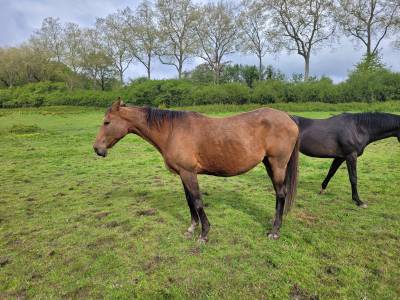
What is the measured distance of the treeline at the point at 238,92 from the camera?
93.4 ft

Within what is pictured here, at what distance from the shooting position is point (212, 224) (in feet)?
15.7

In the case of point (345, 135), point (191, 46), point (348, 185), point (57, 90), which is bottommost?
point (348, 185)

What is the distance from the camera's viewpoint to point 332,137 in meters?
6.01

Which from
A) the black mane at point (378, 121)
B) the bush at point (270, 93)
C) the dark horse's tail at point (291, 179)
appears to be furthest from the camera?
the bush at point (270, 93)

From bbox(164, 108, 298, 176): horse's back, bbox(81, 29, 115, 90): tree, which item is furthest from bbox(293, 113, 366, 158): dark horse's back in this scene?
bbox(81, 29, 115, 90): tree

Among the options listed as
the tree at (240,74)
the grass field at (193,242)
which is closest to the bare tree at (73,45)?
the tree at (240,74)

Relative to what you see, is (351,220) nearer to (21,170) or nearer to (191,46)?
(21,170)

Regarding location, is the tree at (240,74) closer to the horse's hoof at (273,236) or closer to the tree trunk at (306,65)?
the tree trunk at (306,65)

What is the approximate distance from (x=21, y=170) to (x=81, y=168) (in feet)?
6.28

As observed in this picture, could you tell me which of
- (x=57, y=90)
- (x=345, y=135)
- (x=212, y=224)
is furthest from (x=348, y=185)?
(x=57, y=90)

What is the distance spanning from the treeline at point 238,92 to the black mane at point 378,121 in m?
26.0

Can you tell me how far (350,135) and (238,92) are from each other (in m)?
28.7

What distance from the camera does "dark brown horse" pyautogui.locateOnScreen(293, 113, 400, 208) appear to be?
579 centimetres

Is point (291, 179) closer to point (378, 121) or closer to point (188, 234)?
point (188, 234)
